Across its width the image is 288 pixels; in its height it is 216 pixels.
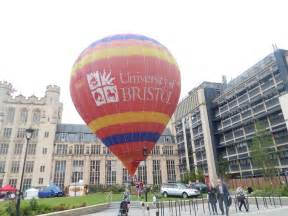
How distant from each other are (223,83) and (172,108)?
197 ft

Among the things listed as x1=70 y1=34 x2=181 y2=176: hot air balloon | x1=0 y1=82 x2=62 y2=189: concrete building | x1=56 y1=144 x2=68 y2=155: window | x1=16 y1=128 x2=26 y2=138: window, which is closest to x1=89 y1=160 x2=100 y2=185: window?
x1=56 y1=144 x2=68 y2=155: window

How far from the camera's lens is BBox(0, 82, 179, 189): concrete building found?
66500mm

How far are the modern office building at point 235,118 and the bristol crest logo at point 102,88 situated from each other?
2895cm

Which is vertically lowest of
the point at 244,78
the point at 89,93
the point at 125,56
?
the point at 89,93

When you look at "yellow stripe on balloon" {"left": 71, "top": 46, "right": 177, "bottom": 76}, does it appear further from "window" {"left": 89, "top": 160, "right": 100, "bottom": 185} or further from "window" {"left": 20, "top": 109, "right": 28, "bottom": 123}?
"window" {"left": 20, "top": 109, "right": 28, "bottom": 123}

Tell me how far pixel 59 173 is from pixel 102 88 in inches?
2269

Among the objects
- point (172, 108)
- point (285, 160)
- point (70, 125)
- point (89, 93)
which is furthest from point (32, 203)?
point (70, 125)

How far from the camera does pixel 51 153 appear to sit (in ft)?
225

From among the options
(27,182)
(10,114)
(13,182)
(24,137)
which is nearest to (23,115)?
(10,114)

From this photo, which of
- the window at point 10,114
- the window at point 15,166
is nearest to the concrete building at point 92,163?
the window at point 15,166

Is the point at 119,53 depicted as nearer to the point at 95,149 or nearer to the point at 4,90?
the point at 95,149

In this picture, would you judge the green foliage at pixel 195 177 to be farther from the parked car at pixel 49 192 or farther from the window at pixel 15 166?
the window at pixel 15 166

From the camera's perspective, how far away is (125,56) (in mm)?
17672

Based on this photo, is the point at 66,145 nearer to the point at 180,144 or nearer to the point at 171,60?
the point at 180,144
